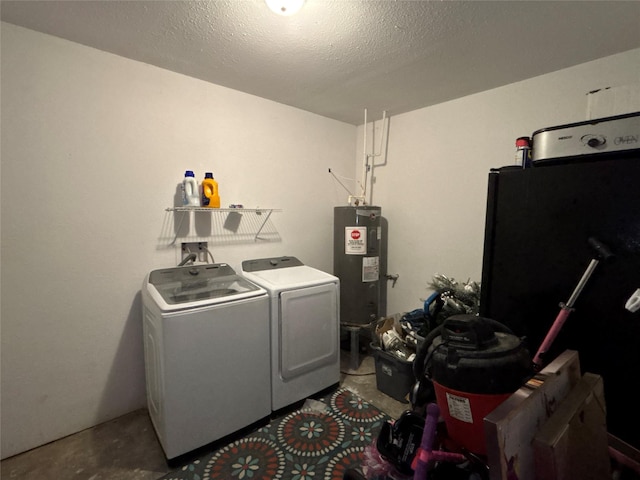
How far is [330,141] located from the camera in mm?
2975

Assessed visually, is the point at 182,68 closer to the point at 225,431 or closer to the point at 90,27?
the point at 90,27

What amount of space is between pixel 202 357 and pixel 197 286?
1.54 ft

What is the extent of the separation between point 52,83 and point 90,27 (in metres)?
0.39

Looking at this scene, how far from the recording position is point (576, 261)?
1291 millimetres

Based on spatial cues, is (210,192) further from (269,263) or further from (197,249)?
(269,263)

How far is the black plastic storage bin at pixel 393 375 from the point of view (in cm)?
209

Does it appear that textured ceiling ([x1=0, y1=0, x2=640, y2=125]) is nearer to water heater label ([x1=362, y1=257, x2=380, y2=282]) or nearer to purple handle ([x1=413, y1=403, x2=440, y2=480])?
water heater label ([x1=362, y1=257, x2=380, y2=282])

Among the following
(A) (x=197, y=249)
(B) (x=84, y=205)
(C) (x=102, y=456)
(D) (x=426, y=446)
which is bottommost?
(C) (x=102, y=456)

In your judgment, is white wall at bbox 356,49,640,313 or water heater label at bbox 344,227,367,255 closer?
white wall at bbox 356,49,640,313

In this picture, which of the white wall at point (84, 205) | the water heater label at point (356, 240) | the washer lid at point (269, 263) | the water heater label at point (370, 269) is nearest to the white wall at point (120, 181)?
the white wall at point (84, 205)

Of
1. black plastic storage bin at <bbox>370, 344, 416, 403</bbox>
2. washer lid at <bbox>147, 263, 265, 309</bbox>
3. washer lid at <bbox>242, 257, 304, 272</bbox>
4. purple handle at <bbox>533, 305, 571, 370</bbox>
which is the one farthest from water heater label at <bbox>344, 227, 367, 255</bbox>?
purple handle at <bbox>533, 305, 571, 370</bbox>

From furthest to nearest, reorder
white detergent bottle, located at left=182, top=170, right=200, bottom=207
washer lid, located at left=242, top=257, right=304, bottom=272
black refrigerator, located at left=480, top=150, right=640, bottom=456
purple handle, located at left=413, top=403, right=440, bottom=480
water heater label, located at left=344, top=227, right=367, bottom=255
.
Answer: water heater label, located at left=344, top=227, right=367, bottom=255 → washer lid, located at left=242, top=257, right=304, bottom=272 → white detergent bottle, located at left=182, top=170, right=200, bottom=207 → black refrigerator, located at left=480, top=150, right=640, bottom=456 → purple handle, located at left=413, top=403, right=440, bottom=480

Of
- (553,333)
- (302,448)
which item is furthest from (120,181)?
(553,333)

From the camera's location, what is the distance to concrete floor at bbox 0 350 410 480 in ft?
5.07
